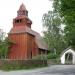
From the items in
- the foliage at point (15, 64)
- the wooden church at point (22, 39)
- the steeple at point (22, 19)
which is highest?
the steeple at point (22, 19)

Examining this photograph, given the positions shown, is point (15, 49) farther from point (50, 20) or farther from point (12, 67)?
point (12, 67)

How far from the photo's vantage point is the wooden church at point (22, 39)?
73.4m

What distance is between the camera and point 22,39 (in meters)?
73.9

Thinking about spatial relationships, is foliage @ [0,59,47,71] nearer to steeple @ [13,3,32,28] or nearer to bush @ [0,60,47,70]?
bush @ [0,60,47,70]

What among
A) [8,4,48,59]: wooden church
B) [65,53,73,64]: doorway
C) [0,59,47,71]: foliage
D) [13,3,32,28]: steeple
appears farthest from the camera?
[13,3,32,28]: steeple

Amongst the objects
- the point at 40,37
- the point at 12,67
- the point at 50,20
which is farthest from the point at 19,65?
the point at 40,37

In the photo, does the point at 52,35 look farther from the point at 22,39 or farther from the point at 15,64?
the point at 15,64

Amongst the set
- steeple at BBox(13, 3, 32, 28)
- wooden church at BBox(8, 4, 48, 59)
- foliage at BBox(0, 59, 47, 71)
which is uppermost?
steeple at BBox(13, 3, 32, 28)

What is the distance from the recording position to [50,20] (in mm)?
77312

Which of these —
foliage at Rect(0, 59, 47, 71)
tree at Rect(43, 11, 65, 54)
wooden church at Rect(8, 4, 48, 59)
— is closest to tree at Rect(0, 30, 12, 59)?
wooden church at Rect(8, 4, 48, 59)

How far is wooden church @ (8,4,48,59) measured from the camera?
241 ft

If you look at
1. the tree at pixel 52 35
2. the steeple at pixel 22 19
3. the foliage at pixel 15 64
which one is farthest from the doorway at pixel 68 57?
the foliage at pixel 15 64

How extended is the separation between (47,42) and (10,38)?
15.3 meters

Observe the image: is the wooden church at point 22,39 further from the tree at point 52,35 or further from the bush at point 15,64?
the bush at point 15,64
